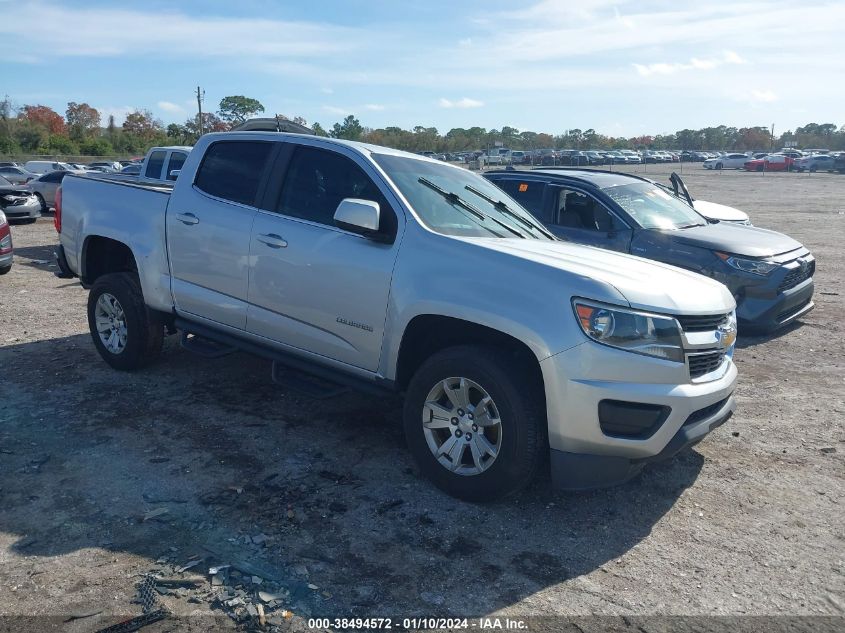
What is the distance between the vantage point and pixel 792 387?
6473 millimetres

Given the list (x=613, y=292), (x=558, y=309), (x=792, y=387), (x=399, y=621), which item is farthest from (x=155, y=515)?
(x=792, y=387)

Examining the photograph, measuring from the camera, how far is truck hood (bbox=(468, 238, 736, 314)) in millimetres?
3906

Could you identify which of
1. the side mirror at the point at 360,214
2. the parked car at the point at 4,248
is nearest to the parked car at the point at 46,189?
the parked car at the point at 4,248

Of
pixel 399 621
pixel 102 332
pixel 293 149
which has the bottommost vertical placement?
pixel 399 621

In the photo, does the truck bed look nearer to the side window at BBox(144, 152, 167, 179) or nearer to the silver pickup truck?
the silver pickup truck

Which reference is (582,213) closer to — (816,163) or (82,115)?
(816,163)

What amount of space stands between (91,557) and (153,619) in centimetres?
67

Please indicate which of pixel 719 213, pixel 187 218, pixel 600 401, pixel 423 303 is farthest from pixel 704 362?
pixel 719 213

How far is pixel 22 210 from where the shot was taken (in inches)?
722

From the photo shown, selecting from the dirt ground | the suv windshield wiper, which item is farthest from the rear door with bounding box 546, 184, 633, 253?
the suv windshield wiper

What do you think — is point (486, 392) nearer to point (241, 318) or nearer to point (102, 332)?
point (241, 318)

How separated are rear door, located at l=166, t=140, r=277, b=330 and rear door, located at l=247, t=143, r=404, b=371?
0.47 ft

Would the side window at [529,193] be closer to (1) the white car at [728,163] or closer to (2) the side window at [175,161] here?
(2) the side window at [175,161]

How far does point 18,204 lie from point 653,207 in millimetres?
16087
